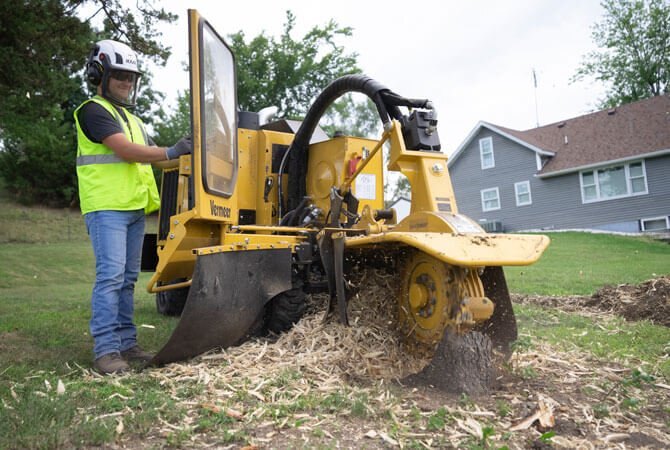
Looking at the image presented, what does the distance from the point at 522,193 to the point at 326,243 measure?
20.5 metres

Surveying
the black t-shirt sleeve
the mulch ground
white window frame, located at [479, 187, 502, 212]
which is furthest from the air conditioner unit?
the black t-shirt sleeve

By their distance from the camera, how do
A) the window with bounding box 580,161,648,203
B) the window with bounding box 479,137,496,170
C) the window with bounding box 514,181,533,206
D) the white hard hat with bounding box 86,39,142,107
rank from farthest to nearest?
the window with bounding box 479,137,496,170 < the window with bounding box 514,181,533,206 < the window with bounding box 580,161,648,203 < the white hard hat with bounding box 86,39,142,107

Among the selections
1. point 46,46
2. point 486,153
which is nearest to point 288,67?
point 486,153

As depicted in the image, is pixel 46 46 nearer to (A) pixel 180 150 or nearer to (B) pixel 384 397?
(A) pixel 180 150

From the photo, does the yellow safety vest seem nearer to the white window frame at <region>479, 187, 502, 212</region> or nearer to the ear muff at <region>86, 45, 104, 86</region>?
the ear muff at <region>86, 45, 104, 86</region>

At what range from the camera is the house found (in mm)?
20078

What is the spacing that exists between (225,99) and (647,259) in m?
11.5

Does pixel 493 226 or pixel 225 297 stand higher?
pixel 493 226

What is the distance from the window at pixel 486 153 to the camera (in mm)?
24266

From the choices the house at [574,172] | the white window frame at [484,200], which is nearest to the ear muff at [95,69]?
the house at [574,172]

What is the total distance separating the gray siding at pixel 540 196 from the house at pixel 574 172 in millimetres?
32

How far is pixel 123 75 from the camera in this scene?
4152 mm

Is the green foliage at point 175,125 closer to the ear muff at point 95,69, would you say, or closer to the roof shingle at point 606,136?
the roof shingle at point 606,136

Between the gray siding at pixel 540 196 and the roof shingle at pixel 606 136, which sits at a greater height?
the roof shingle at pixel 606 136
